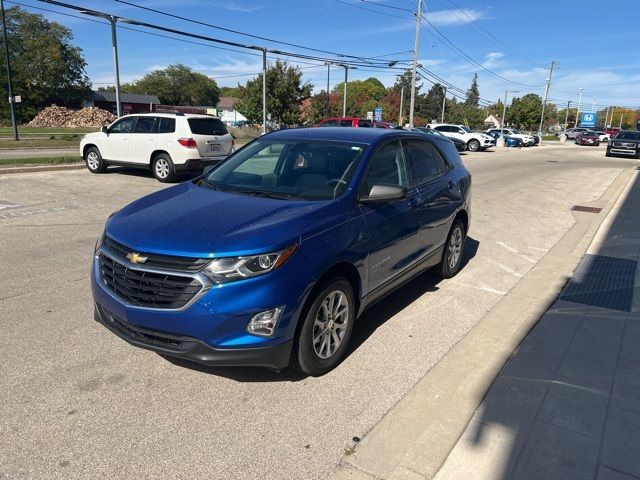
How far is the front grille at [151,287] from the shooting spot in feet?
9.64

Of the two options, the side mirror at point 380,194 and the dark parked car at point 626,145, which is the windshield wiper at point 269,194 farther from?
the dark parked car at point 626,145

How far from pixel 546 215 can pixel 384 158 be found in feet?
24.2

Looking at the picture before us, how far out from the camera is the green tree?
384 ft

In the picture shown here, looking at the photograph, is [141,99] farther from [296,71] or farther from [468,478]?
[468,478]

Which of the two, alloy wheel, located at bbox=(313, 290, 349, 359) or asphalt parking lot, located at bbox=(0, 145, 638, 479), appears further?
alloy wheel, located at bbox=(313, 290, 349, 359)

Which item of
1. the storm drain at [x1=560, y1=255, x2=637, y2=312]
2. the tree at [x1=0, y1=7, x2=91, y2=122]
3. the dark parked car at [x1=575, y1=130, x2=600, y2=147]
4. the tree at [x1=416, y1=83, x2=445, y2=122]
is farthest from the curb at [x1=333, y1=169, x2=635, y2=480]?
the tree at [x1=416, y1=83, x2=445, y2=122]

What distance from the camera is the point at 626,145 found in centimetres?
3116

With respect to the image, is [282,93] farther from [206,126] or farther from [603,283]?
[603,283]

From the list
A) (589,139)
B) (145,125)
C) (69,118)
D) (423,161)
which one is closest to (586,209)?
(423,161)

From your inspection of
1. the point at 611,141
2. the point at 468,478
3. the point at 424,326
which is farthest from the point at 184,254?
the point at 611,141

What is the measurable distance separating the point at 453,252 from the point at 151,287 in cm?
385

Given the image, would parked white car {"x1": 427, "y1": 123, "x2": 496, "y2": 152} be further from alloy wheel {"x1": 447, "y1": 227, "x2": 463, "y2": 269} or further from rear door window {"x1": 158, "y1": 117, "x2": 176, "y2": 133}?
alloy wheel {"x1": 447, "y1": 227, "x2": 463, "y2": 269}

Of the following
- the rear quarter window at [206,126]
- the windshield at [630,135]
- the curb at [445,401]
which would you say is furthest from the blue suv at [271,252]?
the windshield at [630,135]

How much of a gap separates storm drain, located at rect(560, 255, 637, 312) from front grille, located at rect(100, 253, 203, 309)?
4076 mm
